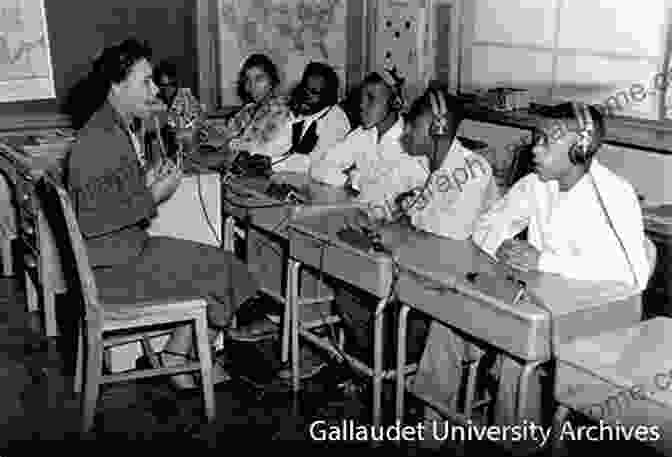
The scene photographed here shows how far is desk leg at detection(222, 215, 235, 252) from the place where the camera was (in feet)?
11.5

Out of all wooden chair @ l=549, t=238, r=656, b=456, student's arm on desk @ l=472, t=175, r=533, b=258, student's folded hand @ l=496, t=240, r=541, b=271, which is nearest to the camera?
wooden chair @ l=549, t=238, r=656, b=456

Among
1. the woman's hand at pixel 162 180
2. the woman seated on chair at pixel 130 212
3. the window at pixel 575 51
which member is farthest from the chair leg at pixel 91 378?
the window at pixel 575 51

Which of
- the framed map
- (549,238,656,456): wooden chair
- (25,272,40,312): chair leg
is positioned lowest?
(25,272,40,312): chair leg

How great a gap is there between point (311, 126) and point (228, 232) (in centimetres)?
75

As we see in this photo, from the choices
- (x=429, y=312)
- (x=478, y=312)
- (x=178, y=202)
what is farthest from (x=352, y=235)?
(x=178, y=202)

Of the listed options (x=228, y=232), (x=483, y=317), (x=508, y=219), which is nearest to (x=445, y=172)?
(x=508, y=219)

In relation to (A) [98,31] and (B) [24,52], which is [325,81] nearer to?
(A) [98,31]

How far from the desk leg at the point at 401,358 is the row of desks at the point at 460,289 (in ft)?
0.22

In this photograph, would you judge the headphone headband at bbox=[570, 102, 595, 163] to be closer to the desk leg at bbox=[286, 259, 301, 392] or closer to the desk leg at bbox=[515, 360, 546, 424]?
the desk leg at bbox=[515, 360, 546, 424]

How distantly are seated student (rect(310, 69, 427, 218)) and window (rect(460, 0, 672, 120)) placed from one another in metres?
0.86

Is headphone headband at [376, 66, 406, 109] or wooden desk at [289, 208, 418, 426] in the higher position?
headphone headband at [376, 66, 406, 109]

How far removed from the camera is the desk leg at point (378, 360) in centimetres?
247

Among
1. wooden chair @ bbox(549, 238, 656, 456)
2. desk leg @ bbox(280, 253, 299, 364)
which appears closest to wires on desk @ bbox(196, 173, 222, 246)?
desk leg @ bbox(280, 253, 299, 364)

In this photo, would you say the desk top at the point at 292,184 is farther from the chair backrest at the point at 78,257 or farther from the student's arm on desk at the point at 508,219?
the chair backrest at the point at 78,257
